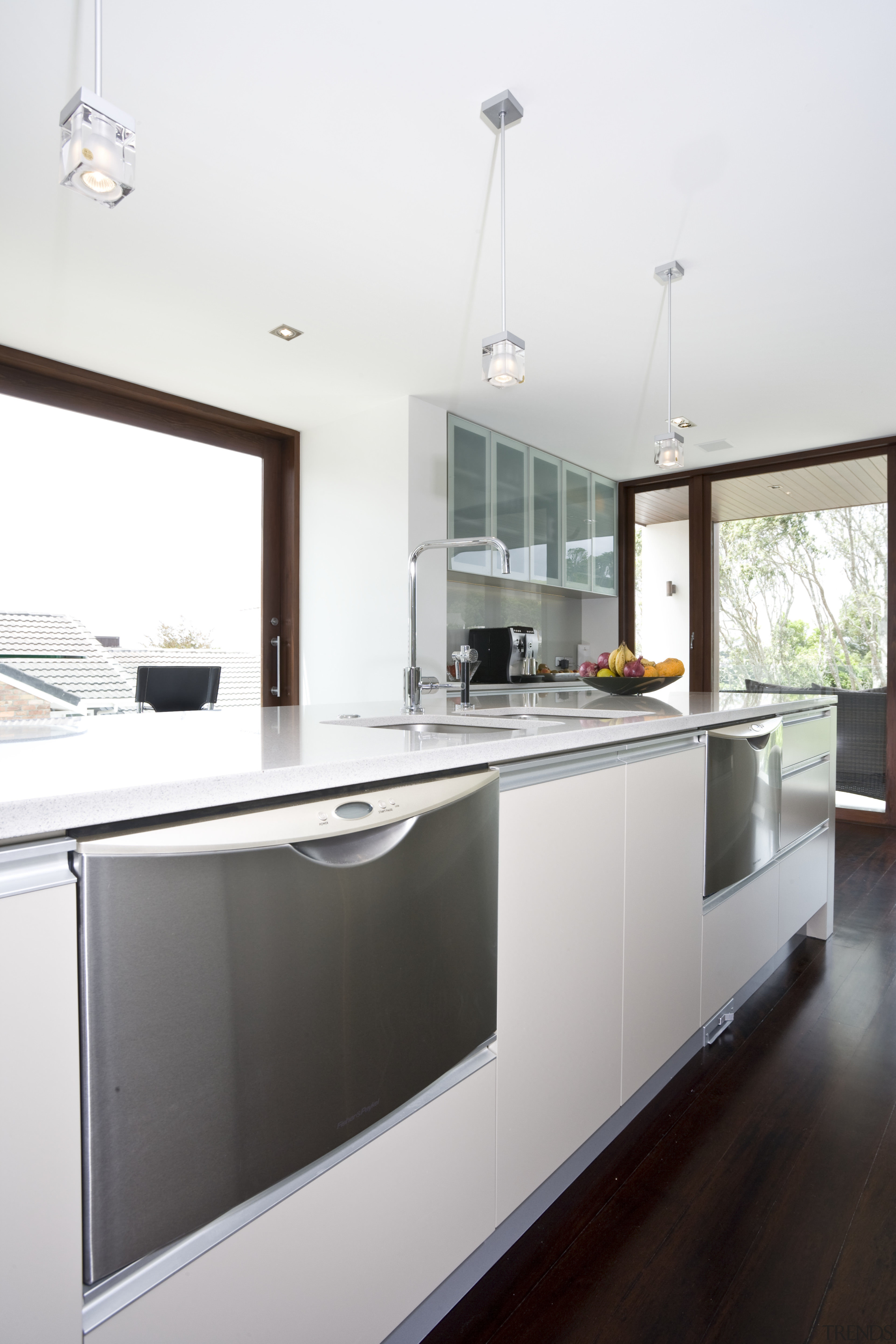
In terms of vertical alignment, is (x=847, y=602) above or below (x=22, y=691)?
above

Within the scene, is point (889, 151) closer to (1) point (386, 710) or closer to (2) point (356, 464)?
(1) point (386, 710)

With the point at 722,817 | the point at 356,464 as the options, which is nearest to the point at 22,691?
the point at 722,817

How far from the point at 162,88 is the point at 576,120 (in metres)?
1.05

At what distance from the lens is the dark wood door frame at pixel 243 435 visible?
356cm

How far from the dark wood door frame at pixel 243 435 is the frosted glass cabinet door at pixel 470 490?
101 cm

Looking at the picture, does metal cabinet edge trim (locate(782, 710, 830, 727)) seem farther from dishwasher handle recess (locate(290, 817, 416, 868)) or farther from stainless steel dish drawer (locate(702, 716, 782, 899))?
dishwasher handle recess (locate(290, 817, 416, 868))

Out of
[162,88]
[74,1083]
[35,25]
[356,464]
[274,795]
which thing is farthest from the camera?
[356,464]

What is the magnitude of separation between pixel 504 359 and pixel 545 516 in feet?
10.0

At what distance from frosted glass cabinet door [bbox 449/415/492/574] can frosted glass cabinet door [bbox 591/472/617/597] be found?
1.27 meters

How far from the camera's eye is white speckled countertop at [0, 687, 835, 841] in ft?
2.28

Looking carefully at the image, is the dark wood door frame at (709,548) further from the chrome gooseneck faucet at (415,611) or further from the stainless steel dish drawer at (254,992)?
the stainless steel dish drawer at (254,992)

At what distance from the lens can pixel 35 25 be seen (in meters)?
1.68

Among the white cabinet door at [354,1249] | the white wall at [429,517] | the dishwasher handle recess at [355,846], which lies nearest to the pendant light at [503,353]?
the dishwasher handle recess at [355,846]

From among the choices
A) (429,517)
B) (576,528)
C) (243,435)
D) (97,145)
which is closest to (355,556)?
(429,517)
